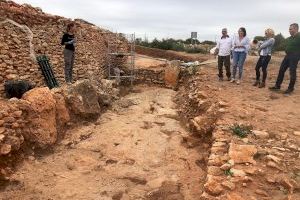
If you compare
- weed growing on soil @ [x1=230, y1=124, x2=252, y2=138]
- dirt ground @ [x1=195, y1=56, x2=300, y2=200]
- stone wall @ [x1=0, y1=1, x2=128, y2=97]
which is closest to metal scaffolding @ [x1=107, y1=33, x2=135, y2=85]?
stone wall @ [x1=0, y1=1, x2=128, y2=97]

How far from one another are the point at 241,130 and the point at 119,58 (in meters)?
8.26

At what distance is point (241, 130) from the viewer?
6832 millimetres

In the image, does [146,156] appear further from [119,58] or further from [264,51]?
[119,58]

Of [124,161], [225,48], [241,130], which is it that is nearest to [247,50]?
[225,48]

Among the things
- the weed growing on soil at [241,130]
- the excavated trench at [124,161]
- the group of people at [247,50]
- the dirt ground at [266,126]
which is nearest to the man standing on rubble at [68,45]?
the group of people at [247,50]

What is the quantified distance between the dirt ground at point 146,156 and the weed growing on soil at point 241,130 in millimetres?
218

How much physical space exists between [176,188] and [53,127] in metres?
2.82

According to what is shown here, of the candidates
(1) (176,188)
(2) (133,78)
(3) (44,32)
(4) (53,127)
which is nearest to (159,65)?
(2) (133,78)

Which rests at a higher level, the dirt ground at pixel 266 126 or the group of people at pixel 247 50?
the group of people at pixel 247 50

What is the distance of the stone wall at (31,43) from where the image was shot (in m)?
9.20

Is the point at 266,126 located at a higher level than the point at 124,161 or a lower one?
higher

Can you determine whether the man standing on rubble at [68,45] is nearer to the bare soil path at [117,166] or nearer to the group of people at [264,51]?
the bare soil path at [117,166]

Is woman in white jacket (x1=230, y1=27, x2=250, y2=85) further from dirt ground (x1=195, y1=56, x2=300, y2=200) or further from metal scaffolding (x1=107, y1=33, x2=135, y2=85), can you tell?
metal scaffolding (x1=107, y1=33, x2=135, y2=85)

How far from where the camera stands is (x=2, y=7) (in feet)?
30.1
